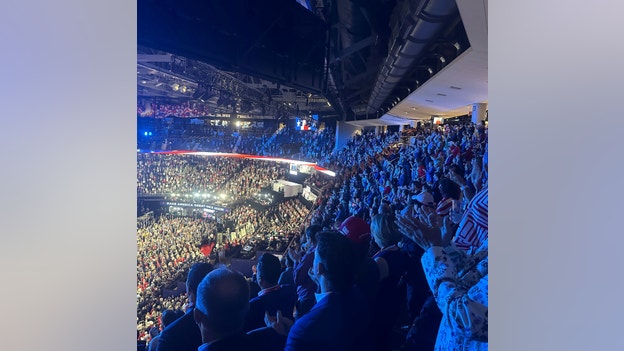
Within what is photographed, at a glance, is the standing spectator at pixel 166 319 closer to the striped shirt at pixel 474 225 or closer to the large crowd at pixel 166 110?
the large crowd at pixel 166 110

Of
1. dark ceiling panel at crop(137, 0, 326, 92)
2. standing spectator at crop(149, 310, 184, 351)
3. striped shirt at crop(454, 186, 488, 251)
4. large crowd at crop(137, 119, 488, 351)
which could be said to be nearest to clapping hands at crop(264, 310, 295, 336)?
large crowd at crop(137, 119, 488, 351)

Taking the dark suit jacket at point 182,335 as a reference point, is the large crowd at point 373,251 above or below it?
above

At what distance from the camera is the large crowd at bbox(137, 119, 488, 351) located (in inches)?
80.9

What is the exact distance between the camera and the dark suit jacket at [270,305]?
2277mm

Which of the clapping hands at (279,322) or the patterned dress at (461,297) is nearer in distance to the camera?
the patterned dress at (461,297)

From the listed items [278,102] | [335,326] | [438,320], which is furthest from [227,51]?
[438,320]

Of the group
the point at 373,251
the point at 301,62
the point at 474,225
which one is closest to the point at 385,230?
the point at 373,251

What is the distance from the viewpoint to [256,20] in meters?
2.69

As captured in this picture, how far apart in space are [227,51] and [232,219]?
1.02 meters

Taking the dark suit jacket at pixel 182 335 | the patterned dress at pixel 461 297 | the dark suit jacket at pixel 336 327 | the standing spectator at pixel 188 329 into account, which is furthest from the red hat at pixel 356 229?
the dark suit jacket at pixel 182 335

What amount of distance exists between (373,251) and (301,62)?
1.21m

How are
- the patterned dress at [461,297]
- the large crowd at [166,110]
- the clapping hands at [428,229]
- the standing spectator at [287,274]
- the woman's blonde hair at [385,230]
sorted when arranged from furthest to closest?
1. the large crowd at [166,110]
2. the standing spectator at [287,274]
3. the woman's blonde hair at [385,230]
4. the clapping hands at [428,229]
5. the patterned dress at [461,297]
